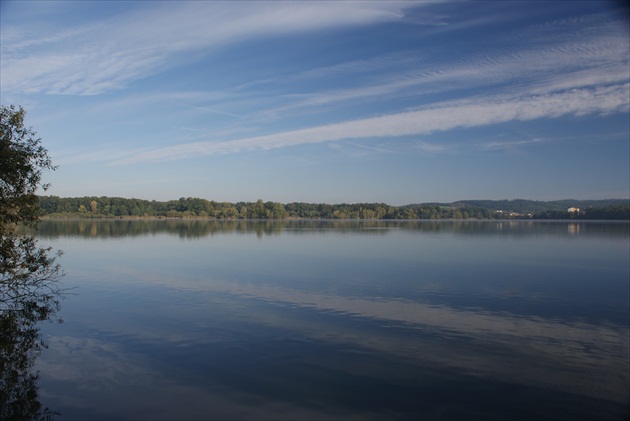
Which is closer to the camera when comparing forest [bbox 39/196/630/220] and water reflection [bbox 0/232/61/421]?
water reflection [bbox 0/232/61/421]

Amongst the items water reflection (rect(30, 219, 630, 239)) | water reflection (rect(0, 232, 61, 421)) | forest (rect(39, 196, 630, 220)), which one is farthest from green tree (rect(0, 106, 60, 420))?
forest (rect(39, 196, 630, 220))

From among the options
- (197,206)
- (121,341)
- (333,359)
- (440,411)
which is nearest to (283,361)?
(333,359)

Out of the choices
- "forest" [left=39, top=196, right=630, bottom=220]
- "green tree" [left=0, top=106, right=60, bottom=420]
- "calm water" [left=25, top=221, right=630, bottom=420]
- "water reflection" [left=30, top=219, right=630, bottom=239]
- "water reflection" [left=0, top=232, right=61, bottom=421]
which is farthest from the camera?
"forest" [left=39, top=196, right=630, bottom=220]

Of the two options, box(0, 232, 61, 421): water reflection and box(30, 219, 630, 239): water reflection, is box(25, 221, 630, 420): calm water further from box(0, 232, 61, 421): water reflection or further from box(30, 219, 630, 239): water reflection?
box(30, 219, 630, 239): water reflection

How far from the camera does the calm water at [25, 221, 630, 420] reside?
337 inches

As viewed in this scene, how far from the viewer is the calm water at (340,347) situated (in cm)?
856

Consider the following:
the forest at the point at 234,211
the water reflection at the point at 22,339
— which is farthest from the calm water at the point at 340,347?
the forest at the point at 234,211

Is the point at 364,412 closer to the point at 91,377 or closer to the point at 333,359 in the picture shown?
the point at 333,359

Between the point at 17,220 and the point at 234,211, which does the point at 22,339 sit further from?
the point at 234,211

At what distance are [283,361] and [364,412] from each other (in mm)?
3016

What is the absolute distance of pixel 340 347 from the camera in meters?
11.7

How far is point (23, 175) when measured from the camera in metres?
15.0

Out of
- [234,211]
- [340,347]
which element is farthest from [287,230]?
[234,211]

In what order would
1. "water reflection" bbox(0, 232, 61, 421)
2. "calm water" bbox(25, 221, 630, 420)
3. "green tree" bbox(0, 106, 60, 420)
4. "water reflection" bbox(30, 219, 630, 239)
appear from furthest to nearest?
"water reflection" bbox(30, 219, 630, 239) → "green tree" bbox(0, 106, 60, 420) → "calm water" bbox(25, 221, 630, 420) → "water reflection" bbox(0, 232, 61, 421)
